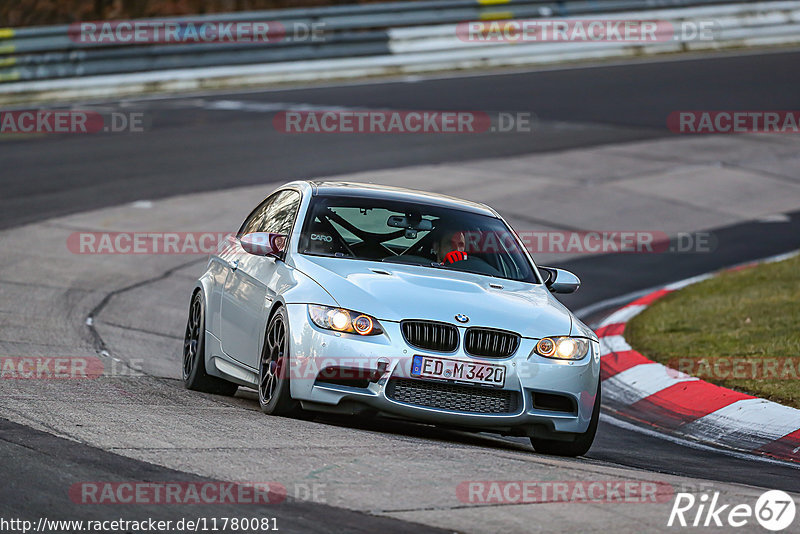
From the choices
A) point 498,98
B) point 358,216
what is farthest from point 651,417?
point 498,98

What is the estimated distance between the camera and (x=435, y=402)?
721cm

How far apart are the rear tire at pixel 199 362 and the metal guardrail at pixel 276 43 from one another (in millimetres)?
15184

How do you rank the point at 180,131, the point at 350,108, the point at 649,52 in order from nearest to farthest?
the point at 180,131 → the point at 350,108 → the point at 649,52

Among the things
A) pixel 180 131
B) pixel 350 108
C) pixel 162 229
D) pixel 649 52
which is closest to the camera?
pixel 162 229

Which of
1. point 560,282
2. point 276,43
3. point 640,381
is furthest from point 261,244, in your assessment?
point 276,43

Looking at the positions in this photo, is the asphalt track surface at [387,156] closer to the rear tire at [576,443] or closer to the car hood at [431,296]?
the rear tire at [576,443]

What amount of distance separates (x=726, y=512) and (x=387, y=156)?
14633 mm

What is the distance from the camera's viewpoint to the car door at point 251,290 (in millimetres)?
8031

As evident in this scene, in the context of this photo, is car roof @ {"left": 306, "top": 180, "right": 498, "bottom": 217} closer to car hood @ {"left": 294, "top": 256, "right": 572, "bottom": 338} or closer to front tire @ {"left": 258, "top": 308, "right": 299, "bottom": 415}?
car hood @ {"left": 294, "top": 256, "right": 572, "bottom": 338}

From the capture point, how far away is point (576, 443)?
25.2 feet

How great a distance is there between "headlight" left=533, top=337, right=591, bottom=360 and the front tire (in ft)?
4.64

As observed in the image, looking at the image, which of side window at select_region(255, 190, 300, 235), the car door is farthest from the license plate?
side window at select_region(255, 190, 300, 235)

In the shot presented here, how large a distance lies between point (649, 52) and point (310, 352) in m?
24.7

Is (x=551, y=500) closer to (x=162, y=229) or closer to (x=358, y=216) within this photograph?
(x=358, y=216)
